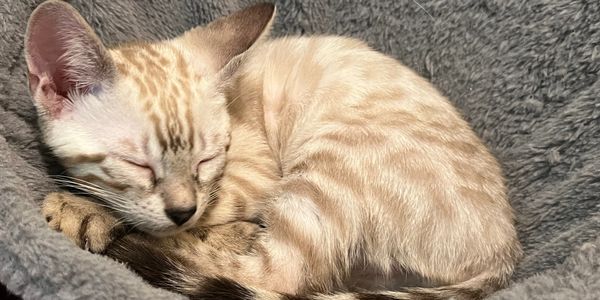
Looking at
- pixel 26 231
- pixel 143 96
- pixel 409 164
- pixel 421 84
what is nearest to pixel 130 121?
pixel 143 96

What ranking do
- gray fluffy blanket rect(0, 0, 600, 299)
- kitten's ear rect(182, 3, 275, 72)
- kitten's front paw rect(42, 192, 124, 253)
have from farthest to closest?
kitten's ear rect(182, 3, 275, 72) → kitten's front paw rect(42, 192, 124, 253) → gray fluffy blanket rect(0, 0, 600, 299)

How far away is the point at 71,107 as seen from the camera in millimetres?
1225

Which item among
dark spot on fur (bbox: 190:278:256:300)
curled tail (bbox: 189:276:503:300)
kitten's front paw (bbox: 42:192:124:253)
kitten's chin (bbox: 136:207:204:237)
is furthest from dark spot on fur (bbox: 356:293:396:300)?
kitten's front paw (bbox: 42:192:124:253)

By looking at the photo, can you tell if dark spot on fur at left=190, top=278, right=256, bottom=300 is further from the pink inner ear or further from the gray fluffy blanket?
the pink inner ear

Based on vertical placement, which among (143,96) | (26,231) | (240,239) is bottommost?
(240,239)

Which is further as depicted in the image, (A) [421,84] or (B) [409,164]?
(A) [421,84]

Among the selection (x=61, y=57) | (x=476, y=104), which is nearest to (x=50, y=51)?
(x=61, y=57)

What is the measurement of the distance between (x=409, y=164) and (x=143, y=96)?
0.55 m

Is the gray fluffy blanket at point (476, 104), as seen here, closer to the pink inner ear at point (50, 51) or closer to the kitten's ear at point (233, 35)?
the pink inner ear at point (50, 51)

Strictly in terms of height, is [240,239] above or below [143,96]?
below

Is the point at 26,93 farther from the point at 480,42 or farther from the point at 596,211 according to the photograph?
the point at 596,211

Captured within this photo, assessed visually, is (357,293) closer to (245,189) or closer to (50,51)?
(245,189)

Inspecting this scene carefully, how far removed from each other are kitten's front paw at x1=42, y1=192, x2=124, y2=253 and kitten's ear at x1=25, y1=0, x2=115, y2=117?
174mm

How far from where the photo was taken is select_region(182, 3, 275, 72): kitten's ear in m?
1.35
